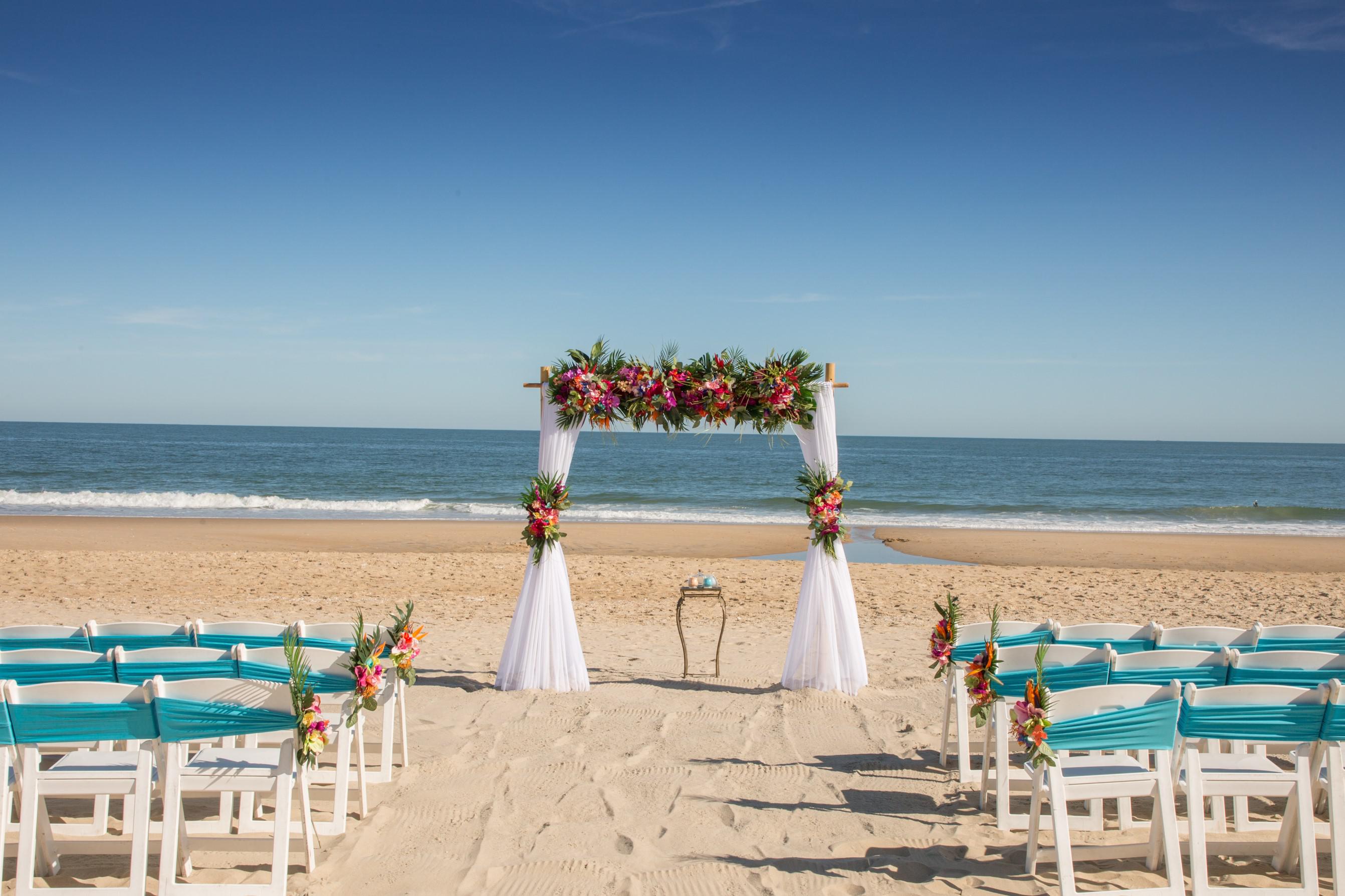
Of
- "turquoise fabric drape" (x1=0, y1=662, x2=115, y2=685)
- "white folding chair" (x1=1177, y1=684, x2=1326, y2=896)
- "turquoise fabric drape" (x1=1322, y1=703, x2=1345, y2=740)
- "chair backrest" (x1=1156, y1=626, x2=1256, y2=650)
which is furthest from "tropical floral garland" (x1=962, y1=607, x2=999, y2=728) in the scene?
"turquoise fabric drape" (x1=0, y1=662, x2=115, y2=685)

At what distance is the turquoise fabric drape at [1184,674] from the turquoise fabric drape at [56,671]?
5.07 meters

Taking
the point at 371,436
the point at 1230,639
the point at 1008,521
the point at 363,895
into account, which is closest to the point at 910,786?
the point at 1230,639

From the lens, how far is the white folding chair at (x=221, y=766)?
137 inches

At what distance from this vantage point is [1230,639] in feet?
17.5

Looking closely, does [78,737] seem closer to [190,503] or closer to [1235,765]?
[1235,765]

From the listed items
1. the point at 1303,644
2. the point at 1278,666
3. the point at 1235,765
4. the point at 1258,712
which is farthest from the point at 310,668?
the point at 1303,644

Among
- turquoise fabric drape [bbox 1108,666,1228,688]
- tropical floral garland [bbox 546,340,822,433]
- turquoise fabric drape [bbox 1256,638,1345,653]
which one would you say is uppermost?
tropical floral garland [bbox 546,340,822,433]

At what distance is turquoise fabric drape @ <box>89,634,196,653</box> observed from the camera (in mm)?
5043

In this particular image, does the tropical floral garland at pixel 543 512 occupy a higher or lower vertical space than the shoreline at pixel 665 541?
higher

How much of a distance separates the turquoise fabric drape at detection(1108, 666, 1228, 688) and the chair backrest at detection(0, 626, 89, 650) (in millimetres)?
5768

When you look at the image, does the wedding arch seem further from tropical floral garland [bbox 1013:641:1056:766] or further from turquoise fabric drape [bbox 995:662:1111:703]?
tropical floral garland [bbox 1013:641:1056:766]

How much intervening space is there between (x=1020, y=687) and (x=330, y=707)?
3.53m

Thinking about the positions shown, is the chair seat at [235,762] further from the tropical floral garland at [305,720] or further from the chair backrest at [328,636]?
the chair backrest at [328,636]

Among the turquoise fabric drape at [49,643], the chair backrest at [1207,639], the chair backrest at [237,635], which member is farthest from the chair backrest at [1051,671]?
the turquoise fabric drape at [49,643]
